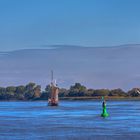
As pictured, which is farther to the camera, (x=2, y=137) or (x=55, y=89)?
(x=55, y=89)

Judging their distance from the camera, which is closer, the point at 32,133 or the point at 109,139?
the point at 109,139

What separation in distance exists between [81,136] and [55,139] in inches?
148

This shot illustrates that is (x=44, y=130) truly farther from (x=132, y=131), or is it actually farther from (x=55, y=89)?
(x=55, y=89)

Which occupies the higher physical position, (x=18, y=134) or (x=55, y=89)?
(x=55, y=89)

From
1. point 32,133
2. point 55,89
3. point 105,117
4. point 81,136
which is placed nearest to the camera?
point 81,136

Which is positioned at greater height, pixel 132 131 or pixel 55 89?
pixel 55 89

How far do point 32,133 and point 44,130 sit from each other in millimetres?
4586

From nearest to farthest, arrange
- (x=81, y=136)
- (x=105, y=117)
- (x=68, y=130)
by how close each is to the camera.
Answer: (x=81, y=136)
(x=68, y=130)
(x=105, y=117)

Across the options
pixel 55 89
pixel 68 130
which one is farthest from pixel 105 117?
pixel 55 89

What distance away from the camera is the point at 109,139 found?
181 feet

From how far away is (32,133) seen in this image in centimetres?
6294

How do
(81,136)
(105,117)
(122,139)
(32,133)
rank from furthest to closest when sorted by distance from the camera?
1. (105,117)
2. (32,133)
3. (81,136)
4. (122,139)

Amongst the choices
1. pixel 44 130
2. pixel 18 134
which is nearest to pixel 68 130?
pixel 44 130

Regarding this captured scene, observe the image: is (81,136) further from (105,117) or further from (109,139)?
(105,117)
